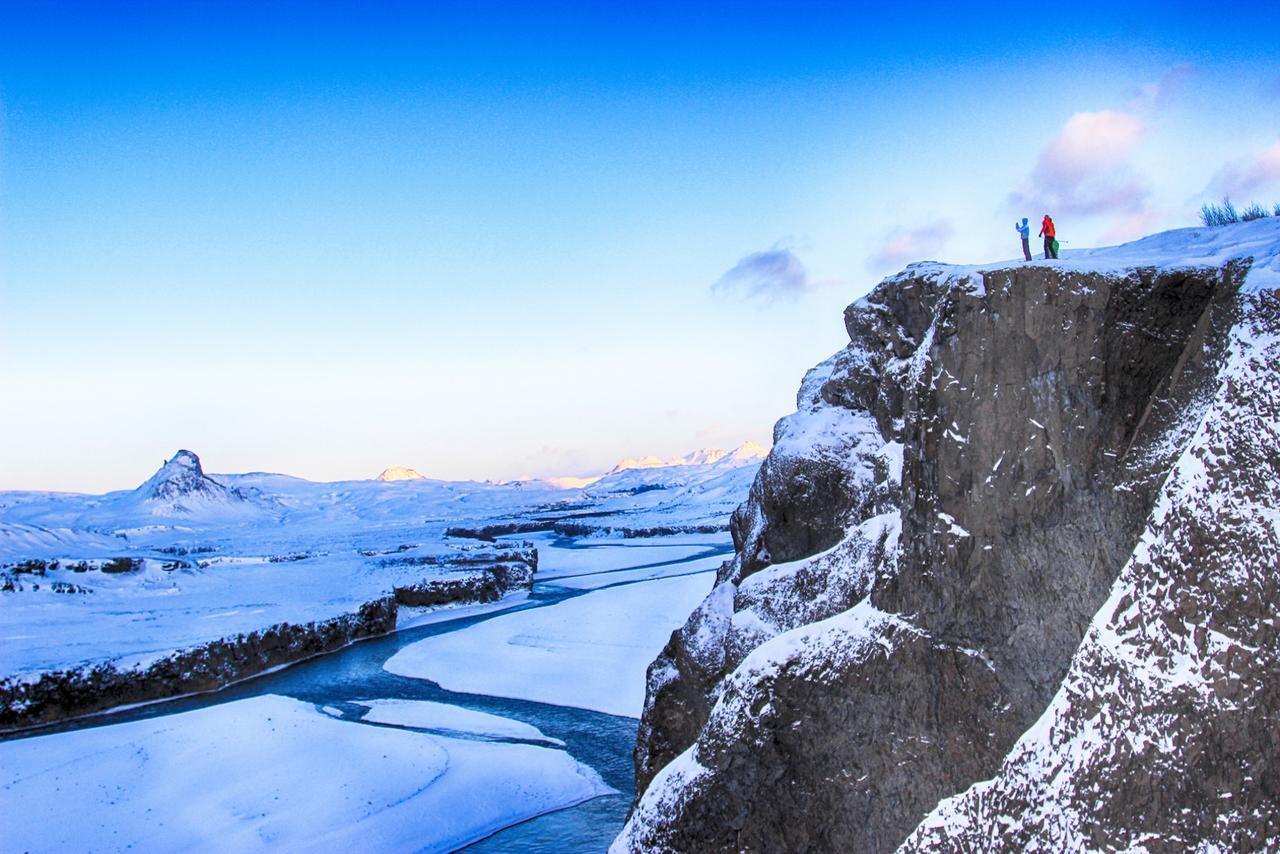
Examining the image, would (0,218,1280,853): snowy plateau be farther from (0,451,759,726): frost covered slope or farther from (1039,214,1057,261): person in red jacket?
(0,451,759,726): frost covered slope

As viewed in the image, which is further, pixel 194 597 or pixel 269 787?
pixel 194 597

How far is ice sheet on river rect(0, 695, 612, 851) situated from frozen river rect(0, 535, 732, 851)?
1.9 inches

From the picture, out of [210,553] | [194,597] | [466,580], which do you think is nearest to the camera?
[194,597]

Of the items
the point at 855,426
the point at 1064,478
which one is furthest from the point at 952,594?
the point at 855,426

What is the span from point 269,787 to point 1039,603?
1699cm

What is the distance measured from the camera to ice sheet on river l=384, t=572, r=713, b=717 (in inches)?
1075

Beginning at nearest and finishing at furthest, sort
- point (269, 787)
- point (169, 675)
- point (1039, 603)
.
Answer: point (1039, 603)
point (269, 787)
point (169, 675)

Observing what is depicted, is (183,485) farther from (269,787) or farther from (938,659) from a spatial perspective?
(938,659)

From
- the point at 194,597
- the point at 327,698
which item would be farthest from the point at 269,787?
the point at 194,597

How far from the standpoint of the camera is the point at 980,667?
785 cm

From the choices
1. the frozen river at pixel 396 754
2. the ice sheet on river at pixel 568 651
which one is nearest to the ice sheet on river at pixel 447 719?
the frozen river at pixel 396 754

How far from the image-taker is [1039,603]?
24.9 ft

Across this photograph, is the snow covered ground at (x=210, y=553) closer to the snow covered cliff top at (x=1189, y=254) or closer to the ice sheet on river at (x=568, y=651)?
the ice sheet on river at (x=568, y=651)

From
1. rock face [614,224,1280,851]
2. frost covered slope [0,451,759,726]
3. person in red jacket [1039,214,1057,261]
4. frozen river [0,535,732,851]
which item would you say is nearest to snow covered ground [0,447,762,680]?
frost covered slope [0,451,759,726]
